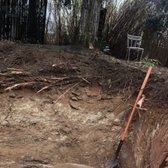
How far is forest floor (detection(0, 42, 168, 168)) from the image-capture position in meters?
4.09

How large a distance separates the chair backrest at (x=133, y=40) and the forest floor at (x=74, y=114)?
275 centimetres

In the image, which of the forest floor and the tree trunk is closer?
the forest floor

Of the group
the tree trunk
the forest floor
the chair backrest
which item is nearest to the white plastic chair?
the chair backrest

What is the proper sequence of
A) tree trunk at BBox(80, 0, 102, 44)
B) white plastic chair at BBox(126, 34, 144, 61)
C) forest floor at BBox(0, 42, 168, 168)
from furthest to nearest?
white plastic chair at BBox(126, 34, 144, 61) → tree trunk at BBox(80, 0, 102, 44) → forest floor at BBox(0, 42, 168, 168)

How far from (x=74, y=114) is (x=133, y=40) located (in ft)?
13.2

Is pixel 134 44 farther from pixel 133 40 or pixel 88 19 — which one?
pixel 88 19

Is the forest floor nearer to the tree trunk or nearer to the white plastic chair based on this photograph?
the tree trunk

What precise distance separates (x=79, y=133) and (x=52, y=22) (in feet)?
12.5

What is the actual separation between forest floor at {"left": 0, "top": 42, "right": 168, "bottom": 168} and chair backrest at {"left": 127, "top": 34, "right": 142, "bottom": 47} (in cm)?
275

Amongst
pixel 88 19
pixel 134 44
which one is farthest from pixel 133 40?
pixel 88 19

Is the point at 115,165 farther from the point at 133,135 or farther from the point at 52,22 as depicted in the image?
the point at 52,22

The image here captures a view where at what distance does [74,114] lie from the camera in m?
4.55

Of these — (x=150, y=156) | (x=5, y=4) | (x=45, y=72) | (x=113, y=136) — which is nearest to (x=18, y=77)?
(x=45, y=72)

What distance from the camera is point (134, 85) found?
16.2ft
